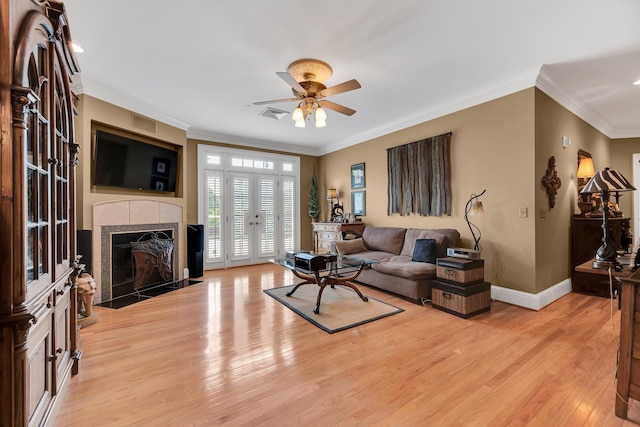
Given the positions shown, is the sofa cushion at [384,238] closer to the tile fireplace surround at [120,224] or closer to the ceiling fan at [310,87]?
the ceiling fan at [310,87]

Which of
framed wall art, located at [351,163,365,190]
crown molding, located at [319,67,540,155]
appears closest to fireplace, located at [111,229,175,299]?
framed wall art, located at [351,163,365,190]

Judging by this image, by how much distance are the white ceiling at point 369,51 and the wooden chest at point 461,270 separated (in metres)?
2.11

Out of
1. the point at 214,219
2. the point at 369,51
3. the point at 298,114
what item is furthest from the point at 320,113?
the point at 214,219

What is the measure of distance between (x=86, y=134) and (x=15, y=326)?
3.29 meters

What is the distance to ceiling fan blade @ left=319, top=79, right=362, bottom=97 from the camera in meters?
2.62

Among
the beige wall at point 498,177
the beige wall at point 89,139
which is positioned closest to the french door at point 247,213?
the beige wall at point 89,139

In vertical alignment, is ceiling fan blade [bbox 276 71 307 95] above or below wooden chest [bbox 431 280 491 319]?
above

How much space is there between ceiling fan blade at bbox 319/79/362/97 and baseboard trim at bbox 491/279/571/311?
3.01 metres

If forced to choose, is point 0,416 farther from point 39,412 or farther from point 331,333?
point 331,333

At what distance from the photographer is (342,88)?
2.74 m

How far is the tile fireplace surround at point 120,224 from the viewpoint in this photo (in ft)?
12.0

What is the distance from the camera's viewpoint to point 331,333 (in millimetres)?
2668

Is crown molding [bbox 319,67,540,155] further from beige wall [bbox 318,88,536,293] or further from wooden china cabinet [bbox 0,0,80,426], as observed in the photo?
wooden china cabinet [bbox 0,0,80,426]

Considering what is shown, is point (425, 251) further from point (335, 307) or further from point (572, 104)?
point (572, 104)
